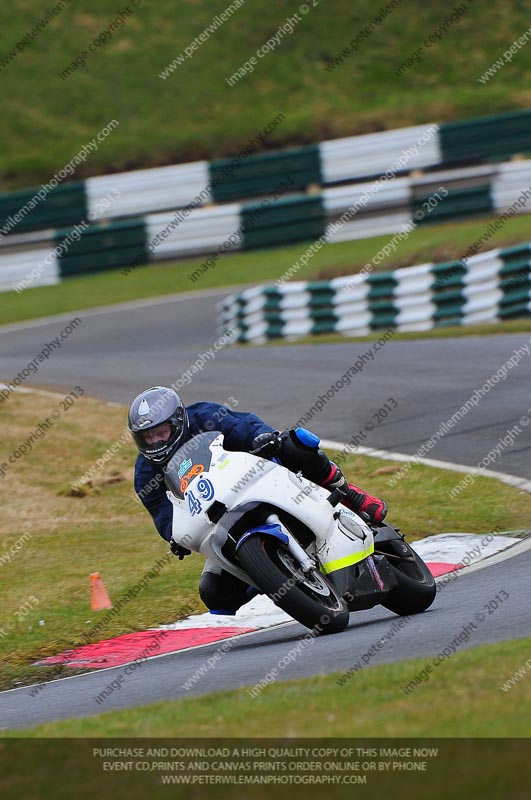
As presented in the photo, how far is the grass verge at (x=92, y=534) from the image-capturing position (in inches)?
331

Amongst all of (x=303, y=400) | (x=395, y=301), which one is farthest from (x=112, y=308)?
(x=303, y=400)

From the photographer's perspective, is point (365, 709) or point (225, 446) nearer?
point (365, 709)

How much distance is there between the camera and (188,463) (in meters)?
6.48

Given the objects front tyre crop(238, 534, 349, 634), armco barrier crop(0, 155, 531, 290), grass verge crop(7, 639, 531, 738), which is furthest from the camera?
armco barrier crop(0, 155, 531, 290)

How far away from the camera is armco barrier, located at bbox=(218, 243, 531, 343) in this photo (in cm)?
1706

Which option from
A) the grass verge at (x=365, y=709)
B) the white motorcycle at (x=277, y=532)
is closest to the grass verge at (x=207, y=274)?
the white motorcycle at (x=277, y=532)

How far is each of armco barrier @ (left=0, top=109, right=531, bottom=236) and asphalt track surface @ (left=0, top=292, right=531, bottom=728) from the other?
16.5 ft

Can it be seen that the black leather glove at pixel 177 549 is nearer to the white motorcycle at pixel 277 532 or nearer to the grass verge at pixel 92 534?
the white motorcycle at pixel 277 532

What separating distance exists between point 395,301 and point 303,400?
4805 mm

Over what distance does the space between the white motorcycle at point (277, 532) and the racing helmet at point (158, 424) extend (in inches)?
5.7

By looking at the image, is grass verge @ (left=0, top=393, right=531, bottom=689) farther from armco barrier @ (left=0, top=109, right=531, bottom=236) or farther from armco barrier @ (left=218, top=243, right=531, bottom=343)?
armco barrier @ (left=0, top=109, right=531, bottom=236)

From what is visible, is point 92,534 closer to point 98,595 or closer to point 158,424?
point 98,595

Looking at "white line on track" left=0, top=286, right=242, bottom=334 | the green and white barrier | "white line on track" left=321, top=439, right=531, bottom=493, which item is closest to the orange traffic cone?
"white line on track" left=321, top=439, right=531, bottom=493
